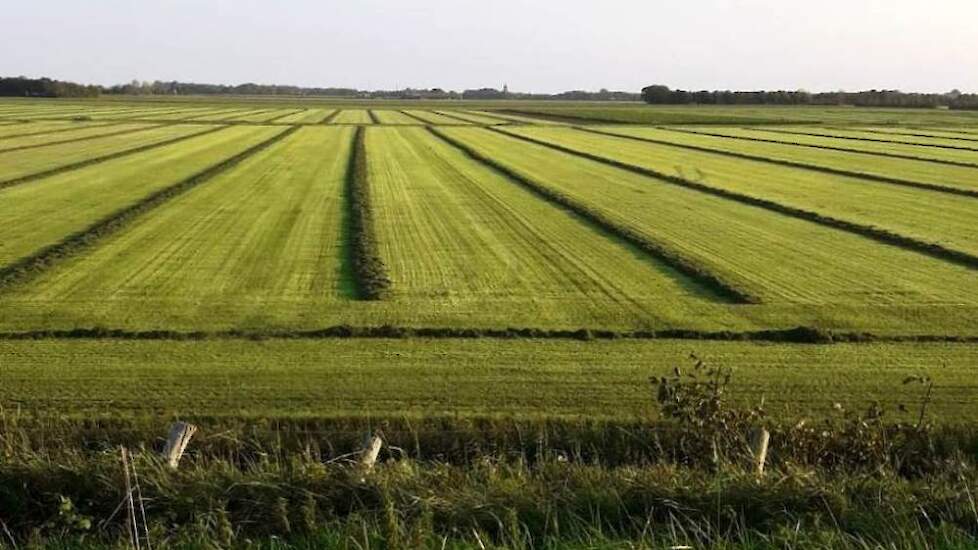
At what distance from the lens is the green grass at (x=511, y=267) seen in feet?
52.2

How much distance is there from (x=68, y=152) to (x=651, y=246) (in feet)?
119

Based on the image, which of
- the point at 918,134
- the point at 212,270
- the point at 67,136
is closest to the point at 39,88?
the point at 67,136

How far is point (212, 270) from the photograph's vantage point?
19047 millimetres

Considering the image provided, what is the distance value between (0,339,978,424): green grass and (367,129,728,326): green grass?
5.92ft

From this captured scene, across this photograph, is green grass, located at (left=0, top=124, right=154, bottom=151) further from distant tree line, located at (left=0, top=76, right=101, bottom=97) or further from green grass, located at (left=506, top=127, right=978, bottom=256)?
distant tree line, located at (left=0, top=76, right=101, bottom=97)

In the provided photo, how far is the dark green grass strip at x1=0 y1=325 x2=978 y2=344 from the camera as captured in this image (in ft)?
46.4

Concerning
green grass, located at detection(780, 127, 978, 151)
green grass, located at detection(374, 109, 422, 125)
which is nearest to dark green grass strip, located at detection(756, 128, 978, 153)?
green grass, located at detection(780, 127, 978, 151)

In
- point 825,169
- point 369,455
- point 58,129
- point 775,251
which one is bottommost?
point 58,129

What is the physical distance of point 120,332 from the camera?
46.9 ft

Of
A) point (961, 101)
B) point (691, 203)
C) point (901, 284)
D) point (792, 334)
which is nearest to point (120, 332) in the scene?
point (792, 334)

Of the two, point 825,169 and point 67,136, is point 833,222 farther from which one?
point 67,136

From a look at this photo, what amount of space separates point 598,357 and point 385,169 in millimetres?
28259

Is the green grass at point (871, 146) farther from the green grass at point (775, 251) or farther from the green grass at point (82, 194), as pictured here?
the green grass at point (82, 194)

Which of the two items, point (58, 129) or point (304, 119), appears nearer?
point (58, 129)
